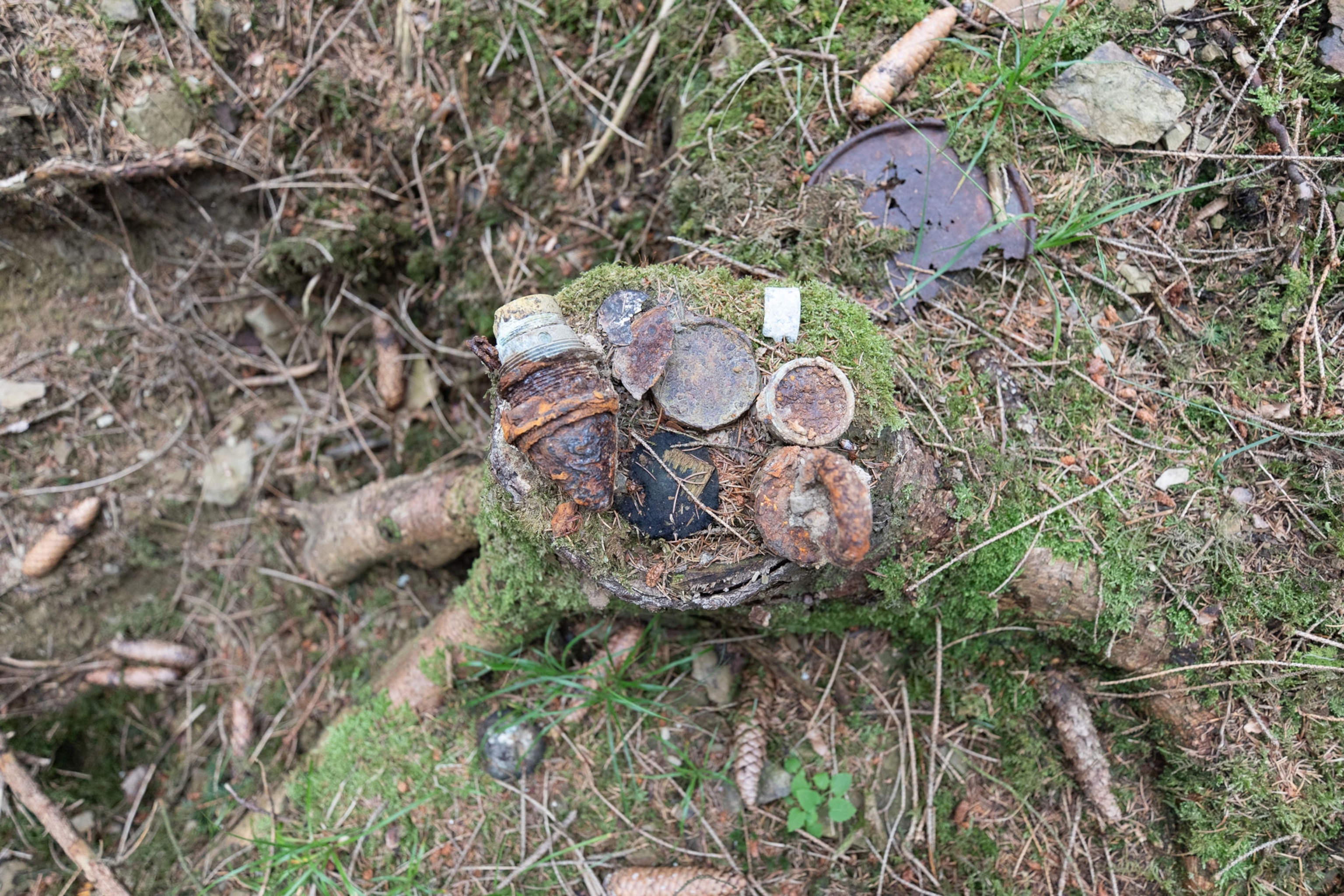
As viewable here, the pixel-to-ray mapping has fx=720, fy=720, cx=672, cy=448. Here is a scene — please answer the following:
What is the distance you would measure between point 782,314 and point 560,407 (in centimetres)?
80

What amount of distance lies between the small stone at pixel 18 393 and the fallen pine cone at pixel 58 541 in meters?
0.56

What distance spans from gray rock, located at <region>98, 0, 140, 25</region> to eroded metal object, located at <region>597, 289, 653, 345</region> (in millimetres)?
2795

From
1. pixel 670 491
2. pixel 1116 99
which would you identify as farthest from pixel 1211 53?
pixel 670 491

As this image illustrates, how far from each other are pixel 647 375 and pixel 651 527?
445 mm

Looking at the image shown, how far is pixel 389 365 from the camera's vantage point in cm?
361

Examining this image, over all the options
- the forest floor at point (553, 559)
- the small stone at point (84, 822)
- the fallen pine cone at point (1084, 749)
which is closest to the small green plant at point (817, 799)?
the forest floor at point (553, 559)

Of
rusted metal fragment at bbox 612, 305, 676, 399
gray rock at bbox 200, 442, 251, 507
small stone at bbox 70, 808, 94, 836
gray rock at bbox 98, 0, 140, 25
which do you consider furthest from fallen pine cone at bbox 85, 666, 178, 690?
rusted metal fragment at bbox 612, 305, 676, 399

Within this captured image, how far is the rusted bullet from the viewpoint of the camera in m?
1.88

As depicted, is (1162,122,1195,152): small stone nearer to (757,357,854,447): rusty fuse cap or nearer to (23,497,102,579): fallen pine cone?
(757,357,854,447): rusty fuse cap

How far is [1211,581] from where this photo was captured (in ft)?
8.11

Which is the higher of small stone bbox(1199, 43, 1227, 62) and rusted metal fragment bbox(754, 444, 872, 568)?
small stone bbox(1199, 43, 1227, 62)

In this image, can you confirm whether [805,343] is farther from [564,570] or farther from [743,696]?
[743,696]

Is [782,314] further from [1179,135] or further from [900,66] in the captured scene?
[1179,135]

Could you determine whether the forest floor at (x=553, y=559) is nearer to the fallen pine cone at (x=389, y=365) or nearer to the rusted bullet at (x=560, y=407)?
the fallen pine cone at (x=389, y=365)
